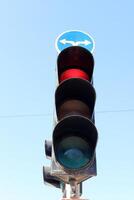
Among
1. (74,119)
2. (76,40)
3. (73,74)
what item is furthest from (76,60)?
(74,119)

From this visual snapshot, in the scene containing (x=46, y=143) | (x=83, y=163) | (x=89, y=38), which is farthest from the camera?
(x=46, y=143)

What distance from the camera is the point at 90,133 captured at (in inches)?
77.3

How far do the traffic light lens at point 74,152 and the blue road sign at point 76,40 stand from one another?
661mm

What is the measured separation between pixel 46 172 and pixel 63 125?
0.85 meters

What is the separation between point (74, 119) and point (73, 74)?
27cm

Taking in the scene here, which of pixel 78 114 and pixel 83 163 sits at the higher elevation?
pixel 78 114

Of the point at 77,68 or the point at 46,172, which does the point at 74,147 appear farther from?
the point at 46,172

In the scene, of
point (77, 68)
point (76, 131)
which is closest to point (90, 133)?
point (76, 131)

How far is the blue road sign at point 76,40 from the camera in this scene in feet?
7.66

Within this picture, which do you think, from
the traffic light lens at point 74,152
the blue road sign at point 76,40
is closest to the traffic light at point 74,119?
the traffic light lens at point 74,152

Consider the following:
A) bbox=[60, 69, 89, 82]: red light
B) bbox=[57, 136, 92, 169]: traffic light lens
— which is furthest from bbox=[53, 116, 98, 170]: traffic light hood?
bbox=[60, 69, 89, 82]: red light

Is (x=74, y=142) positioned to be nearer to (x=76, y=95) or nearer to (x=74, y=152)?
(x=74, y=152)

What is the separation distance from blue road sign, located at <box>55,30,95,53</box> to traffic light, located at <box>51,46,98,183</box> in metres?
0.24

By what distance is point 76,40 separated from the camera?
2344 millimetres
